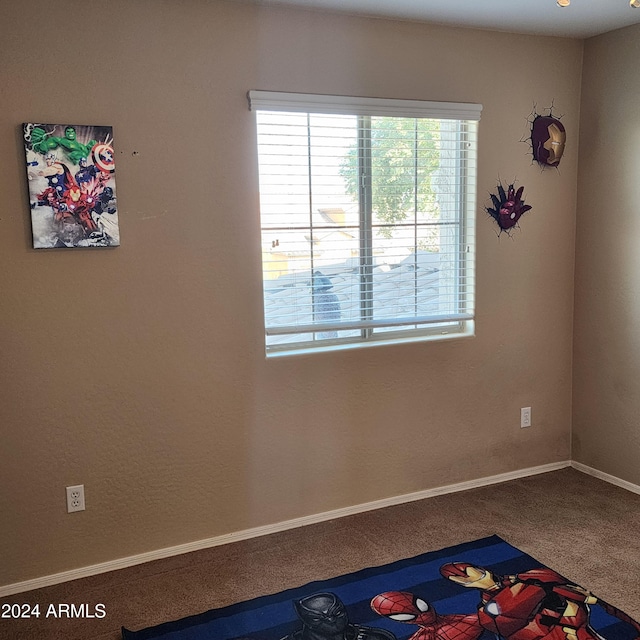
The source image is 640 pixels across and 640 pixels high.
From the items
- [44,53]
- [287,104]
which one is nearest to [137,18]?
[44,53]

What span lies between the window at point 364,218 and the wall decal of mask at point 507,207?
142 mm

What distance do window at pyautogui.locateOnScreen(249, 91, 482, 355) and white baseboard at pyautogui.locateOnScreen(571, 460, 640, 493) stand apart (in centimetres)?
115

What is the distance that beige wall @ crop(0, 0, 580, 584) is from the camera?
2.57 meters

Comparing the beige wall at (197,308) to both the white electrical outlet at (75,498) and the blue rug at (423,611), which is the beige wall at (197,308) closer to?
the white electrical outlet at (75,498)

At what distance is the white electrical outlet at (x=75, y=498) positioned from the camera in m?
2.69

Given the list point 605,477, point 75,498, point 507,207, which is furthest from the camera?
point 605,477

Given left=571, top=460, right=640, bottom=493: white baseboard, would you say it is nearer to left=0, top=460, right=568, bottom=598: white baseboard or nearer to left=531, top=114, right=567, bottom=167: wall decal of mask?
left=0, top=460, right=568, bottom=598: white baseboard

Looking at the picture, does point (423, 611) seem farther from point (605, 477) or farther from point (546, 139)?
point (546, 139)

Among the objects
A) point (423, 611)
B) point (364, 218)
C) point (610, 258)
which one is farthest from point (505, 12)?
point (423, 611)

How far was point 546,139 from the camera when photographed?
349 cm

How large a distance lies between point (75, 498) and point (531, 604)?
6.19 feet

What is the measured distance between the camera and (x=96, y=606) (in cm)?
252

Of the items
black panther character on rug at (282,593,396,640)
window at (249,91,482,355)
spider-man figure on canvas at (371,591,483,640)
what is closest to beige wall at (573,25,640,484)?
window at (249,91,482,355)

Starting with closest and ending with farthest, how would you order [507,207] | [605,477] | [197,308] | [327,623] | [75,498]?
[327,623] → [75,498] → [197,308] → [507,207] → [605,477]
